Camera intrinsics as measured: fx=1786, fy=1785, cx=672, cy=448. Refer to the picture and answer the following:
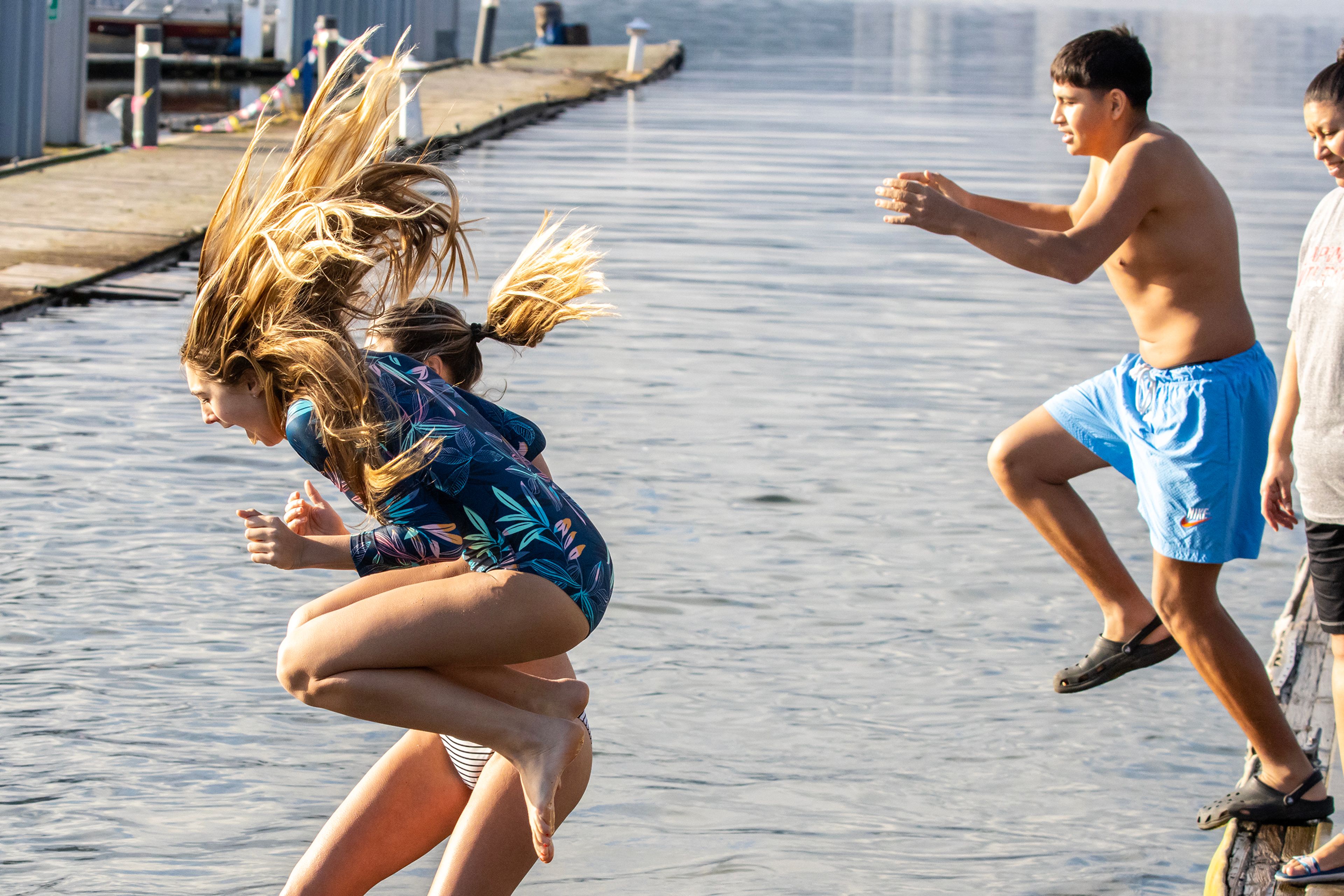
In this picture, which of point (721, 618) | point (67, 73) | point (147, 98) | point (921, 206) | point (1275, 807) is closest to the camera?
point (921, 206)

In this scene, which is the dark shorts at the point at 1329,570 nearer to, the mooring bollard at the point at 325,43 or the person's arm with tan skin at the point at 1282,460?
the person's arm with tan skin at the point at 1282,460

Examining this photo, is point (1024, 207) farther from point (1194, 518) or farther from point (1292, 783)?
point (1292, 783)

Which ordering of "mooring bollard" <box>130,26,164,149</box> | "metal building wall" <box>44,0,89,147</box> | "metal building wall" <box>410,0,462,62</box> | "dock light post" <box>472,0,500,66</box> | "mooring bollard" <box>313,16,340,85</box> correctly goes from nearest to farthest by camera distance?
"mooring bollard" <box>130,26,164,149</box> → "metal building wall" <box>44,0,89,147</box> → "mooring bollard" <box>313,16,340,85</box> → "dock light post" <box>472,0,500,66</box> → "metal building wall" <box>410,0,462,62</box>

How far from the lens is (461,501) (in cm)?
325

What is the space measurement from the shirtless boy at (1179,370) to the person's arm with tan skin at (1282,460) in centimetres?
20

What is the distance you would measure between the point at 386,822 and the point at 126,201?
1522 cm

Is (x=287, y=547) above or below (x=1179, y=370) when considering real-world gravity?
below

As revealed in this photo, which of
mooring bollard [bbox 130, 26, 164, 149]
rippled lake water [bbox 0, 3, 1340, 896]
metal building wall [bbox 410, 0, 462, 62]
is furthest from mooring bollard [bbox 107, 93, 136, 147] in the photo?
metal building wall [bbox 410, 0, 462, 62]

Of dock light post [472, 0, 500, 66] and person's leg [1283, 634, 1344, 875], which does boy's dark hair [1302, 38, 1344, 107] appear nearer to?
person's leg [1283, 634, 1344, 875]

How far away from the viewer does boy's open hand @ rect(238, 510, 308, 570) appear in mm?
3365

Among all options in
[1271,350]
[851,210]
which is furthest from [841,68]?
[1271,350]

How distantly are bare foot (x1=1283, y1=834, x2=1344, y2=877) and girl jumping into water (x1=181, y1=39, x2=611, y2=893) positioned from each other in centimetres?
196

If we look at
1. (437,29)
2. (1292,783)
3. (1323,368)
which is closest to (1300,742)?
(1292,783)

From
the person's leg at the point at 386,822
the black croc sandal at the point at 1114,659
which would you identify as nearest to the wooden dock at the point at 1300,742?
the black croc sandal at the point at 1114,659
